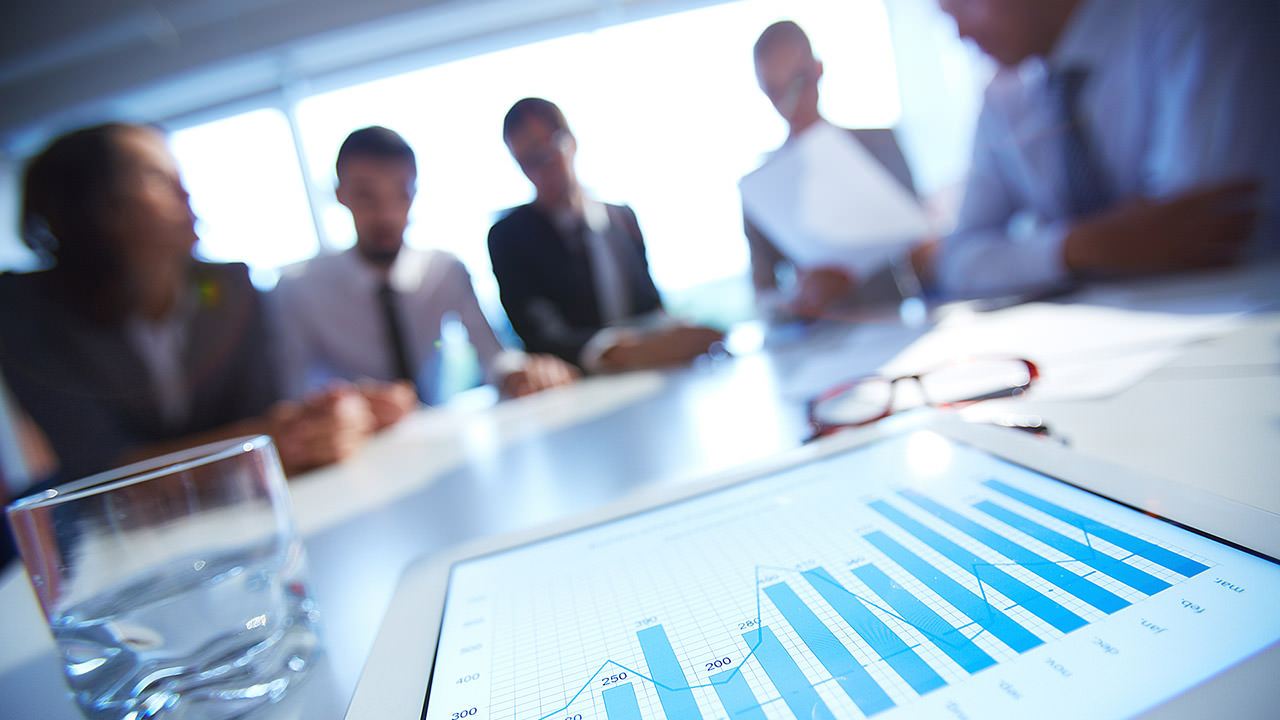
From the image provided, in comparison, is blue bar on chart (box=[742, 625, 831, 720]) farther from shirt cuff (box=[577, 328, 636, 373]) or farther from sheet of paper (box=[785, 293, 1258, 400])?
shirt cuff (box=[577, 328, 636, 373])

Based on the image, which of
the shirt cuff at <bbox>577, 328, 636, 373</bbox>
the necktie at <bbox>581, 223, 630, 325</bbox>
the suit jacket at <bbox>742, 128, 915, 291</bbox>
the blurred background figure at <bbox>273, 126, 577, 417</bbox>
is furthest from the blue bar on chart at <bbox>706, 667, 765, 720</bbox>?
the necktie at <bbox>581, 223, 630, 325</bbox>

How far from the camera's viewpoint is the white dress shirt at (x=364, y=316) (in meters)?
1.32

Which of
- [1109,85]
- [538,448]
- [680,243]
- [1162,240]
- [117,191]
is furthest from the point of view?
[680,243]

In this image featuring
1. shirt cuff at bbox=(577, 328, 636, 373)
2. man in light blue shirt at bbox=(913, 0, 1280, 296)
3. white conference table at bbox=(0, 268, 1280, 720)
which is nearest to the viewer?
white conference table at bbox=(0, 268, 1280, 720)

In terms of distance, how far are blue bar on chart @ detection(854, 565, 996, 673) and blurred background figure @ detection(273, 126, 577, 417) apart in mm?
1150

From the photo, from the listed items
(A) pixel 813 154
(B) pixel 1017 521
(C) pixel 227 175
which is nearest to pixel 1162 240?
(A) pixel 813 154

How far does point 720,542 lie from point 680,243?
2.26 metres

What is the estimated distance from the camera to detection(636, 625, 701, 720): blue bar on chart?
0.42 ft

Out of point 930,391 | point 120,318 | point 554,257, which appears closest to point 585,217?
point 554,257

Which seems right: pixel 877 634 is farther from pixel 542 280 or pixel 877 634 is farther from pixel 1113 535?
pixel 542 280

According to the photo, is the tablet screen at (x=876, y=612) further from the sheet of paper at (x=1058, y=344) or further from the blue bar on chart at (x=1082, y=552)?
the sheet of paper at (x=1058, y=344)

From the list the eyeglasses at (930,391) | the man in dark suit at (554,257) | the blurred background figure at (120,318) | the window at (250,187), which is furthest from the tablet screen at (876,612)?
the window at (250,187)

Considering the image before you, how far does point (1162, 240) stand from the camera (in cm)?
66

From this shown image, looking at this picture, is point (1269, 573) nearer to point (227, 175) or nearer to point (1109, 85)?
point (1109, 85)
